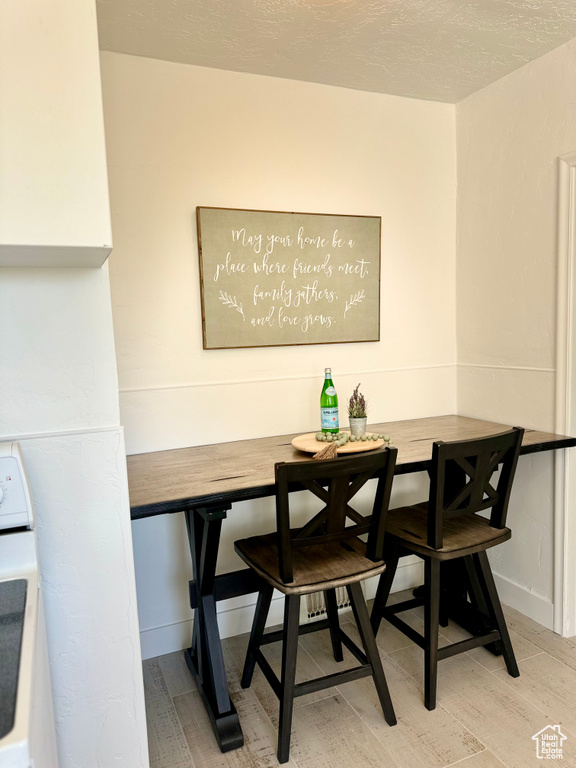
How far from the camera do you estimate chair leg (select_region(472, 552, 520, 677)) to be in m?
2.08

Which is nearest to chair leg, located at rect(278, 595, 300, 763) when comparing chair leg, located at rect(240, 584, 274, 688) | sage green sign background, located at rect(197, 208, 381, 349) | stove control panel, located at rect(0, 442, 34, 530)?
chair leg, located at rect(240, 584, 274, 688)

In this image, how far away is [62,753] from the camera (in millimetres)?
1462

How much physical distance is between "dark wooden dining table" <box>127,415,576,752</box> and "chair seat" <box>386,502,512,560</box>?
255mm

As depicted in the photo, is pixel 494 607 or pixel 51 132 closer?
pixel 51 132

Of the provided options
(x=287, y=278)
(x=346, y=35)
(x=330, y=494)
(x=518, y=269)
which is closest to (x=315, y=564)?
(x=330, y=494)

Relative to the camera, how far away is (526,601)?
2.58 meters

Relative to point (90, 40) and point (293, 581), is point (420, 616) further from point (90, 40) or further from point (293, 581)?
point (90, 40)

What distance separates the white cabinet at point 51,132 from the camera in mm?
1153

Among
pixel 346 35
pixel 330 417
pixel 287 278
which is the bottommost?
pixel 330 417

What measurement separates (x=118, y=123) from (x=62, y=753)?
6.97ft

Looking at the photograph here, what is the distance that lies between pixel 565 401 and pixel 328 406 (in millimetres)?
1005

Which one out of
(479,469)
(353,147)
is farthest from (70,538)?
(353,147)

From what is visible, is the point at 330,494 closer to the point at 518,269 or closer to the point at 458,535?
the point at 458,535

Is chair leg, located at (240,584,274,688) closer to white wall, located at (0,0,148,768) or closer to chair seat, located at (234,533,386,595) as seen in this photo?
chair seat, located at (234,533,386,595)
